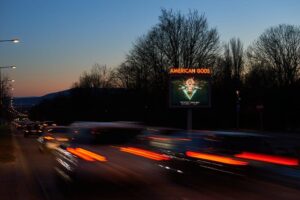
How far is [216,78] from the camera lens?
77.3m

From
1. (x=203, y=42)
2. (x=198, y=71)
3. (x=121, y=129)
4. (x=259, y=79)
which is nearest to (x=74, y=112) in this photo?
(x=259, y=79)

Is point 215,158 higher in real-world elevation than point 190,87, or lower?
lower

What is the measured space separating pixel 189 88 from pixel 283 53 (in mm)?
37411

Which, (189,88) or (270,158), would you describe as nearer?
(270,158)

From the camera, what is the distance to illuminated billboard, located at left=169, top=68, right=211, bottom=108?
161 feet

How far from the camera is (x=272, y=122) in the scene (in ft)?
226

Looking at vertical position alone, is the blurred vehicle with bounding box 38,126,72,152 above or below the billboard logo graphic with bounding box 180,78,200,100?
below

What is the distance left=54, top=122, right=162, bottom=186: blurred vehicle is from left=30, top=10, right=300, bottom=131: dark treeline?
145ft

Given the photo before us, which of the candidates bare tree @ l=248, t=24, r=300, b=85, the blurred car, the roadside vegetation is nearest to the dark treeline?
bare tree @ l=248, t=24, r=300, b=85

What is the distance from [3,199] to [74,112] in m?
111

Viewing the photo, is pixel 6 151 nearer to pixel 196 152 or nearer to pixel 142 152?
pixel 142 152

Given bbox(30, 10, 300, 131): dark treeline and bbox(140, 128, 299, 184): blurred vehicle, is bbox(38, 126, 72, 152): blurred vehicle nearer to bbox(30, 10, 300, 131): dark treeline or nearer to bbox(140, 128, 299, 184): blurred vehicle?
bbox(140, 128, 299, 184): blurred vehicle

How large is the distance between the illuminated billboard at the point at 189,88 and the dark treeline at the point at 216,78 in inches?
443

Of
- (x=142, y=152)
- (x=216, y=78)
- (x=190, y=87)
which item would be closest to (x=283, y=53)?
(x=216, y=78)
